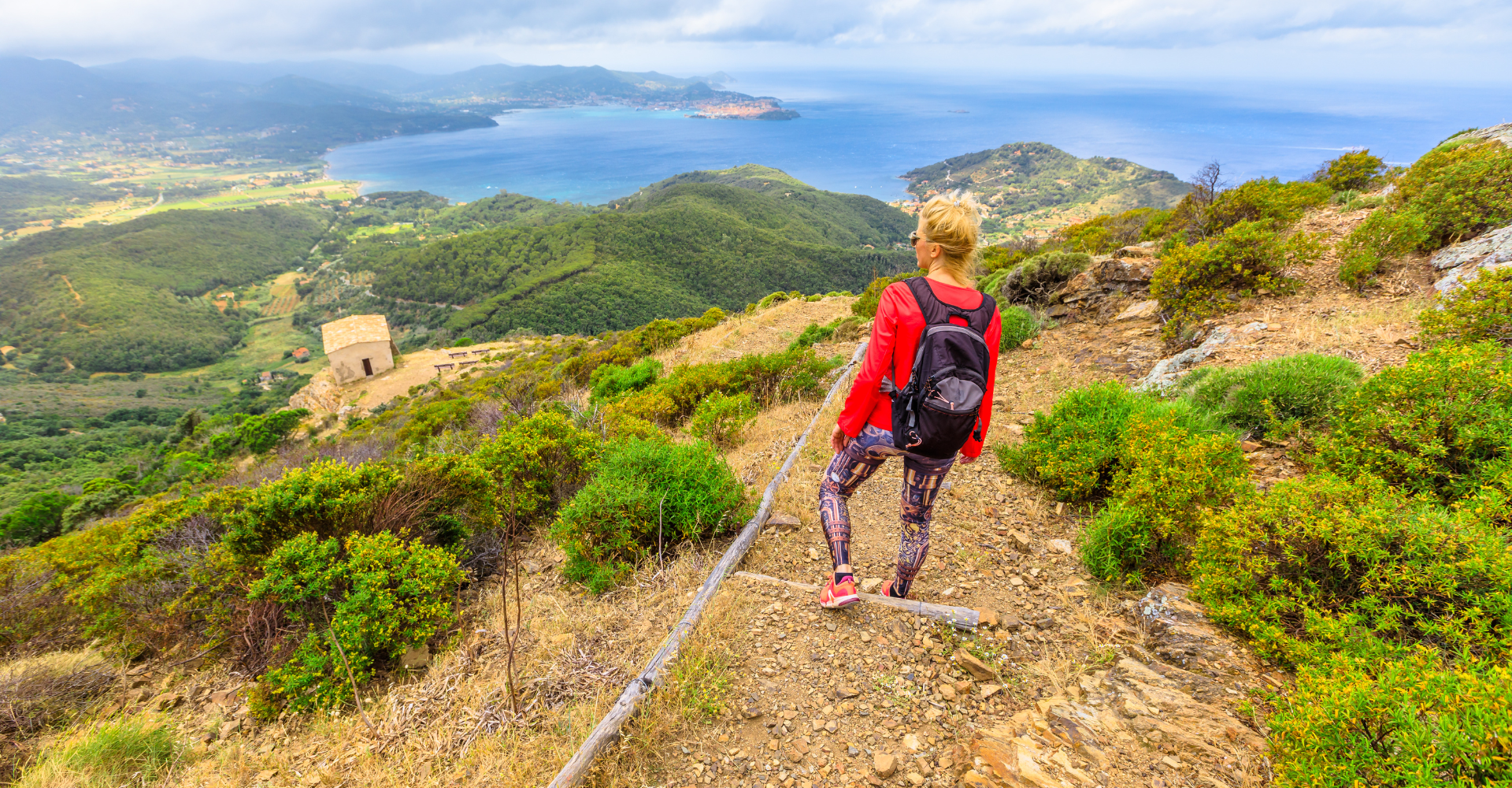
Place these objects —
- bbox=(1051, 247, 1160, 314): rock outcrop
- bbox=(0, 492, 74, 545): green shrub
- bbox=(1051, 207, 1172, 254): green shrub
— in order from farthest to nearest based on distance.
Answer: bbox=(0, 492, 74, 545): green shrub
bbox=(1051, 207, 1172, 254): green shrub
bbox=(1051, 247, 1160, 314): rock outcrop

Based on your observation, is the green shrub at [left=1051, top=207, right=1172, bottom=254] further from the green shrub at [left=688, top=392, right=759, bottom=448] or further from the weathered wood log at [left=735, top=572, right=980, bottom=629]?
the weathered wood log at [left=735, top=572, right=980, bottom=629]

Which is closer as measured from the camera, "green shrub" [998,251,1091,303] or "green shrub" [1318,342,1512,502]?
"green shrub" [1318,342,1512,502]

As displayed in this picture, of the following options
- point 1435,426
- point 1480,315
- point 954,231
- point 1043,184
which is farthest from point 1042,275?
point 1043,184

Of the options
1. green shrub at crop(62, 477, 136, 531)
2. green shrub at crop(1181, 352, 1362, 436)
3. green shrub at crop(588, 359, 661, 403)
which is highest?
green shrub at crop(1181, 352, 1362, 436)

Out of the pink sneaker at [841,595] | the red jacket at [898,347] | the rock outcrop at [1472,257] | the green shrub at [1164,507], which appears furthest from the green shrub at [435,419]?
the rock outcrop at [1472,257]

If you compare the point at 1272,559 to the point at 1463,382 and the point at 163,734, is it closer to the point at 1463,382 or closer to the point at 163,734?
the point at 1463,382

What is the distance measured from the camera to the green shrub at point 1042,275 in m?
8.16

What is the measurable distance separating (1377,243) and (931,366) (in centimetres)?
664

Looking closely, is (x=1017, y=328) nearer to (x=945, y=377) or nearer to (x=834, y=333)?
(x=834, y=333)


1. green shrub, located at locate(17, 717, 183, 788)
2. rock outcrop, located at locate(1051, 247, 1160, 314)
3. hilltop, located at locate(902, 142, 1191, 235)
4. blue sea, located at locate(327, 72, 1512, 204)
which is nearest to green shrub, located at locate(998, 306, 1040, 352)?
rock outcrop, located at locate(1051, 247, 1160, 314)

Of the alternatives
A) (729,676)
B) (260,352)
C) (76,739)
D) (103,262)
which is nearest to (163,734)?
(76,739)

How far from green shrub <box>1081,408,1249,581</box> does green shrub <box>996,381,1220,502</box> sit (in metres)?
0.37

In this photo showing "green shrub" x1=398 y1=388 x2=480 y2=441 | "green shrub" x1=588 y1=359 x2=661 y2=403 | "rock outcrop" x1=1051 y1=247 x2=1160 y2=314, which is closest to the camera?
"rock outcrop" x1=1051 y1=247 x2=1160 y2=314

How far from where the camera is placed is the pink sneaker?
2.71m
